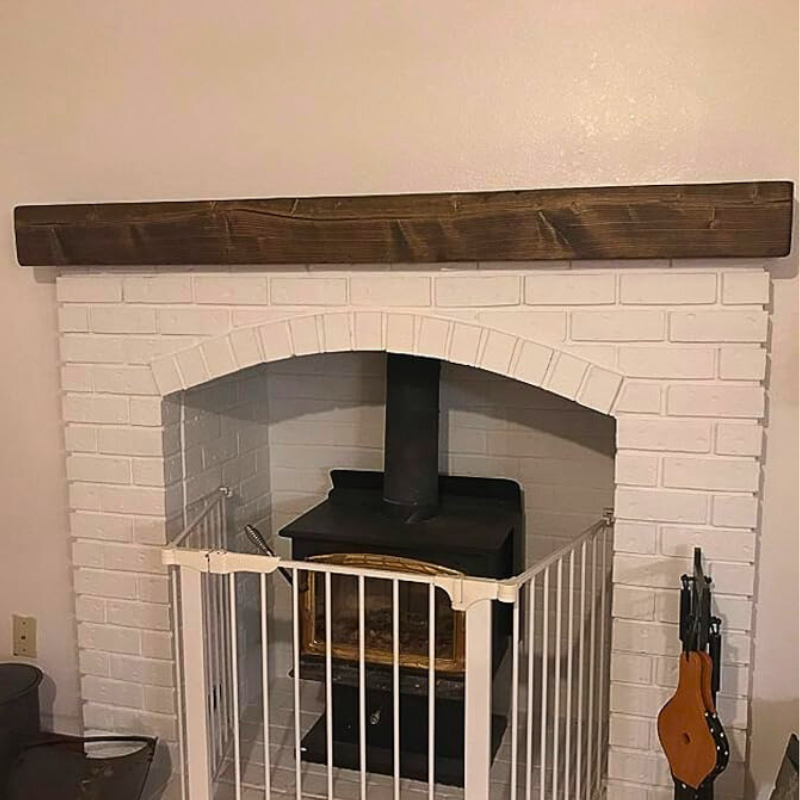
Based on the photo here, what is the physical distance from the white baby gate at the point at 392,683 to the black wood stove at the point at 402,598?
0.20 feet

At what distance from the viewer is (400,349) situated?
2.33m

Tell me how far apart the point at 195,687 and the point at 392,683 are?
1.67 feet

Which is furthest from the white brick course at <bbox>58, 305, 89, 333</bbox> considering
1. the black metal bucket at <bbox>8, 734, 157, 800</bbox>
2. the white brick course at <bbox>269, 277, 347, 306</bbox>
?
the black metal bucket at <bbox>8, 734, 157, 800</bbox>

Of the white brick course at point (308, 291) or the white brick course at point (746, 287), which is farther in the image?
the white brick course at point (308, 291)

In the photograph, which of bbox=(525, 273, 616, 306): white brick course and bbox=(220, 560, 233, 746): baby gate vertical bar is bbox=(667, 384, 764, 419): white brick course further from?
bbox=(220, 560, 233, 746): baby gate vertical bar

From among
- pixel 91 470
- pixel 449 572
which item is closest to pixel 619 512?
pixel 449 572

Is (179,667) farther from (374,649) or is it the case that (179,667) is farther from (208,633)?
(374,649)

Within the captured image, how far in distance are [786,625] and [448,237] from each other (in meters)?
1.11

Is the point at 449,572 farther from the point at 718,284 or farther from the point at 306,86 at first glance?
the point at 306,86

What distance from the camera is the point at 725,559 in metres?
2.20

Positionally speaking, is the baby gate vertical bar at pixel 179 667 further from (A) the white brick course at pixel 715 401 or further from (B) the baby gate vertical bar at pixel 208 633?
(A) the white brick course at pixel 715 401

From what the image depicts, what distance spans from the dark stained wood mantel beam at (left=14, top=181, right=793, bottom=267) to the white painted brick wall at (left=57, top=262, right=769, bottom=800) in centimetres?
7

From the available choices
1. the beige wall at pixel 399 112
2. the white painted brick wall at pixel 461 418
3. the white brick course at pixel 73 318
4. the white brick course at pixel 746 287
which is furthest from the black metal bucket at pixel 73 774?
the white brick course at pixel 746 287

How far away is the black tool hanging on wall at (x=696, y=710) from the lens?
81.1 inches
